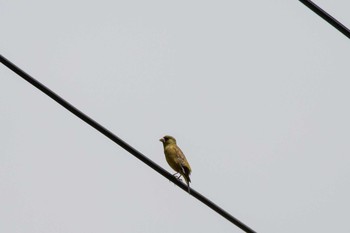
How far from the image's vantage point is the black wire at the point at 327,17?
183 inches

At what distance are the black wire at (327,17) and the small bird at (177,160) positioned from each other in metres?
6.51

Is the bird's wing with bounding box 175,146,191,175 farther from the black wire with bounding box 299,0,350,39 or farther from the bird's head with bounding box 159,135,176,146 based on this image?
the black wire with bounding box 299,0,350,39

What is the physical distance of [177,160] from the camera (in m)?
11.5

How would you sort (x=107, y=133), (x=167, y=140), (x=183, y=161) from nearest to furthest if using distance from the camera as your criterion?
(x=107, y=133)
(x=183, y=161)
(x=167, y=140)

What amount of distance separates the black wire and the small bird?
6512mm

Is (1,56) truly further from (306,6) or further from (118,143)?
(306,6)

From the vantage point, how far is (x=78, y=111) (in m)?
5.17

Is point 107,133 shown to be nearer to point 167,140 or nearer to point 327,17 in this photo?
point 327,17

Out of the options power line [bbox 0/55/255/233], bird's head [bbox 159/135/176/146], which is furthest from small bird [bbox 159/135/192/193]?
power line [bbox 0/55/255/233]

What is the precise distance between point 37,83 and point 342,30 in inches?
81.5

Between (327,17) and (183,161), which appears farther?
(183,161)

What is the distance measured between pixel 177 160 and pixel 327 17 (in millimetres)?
7079

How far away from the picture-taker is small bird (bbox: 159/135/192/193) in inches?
442

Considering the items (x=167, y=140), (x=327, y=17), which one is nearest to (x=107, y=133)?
(x=327, y=17)
